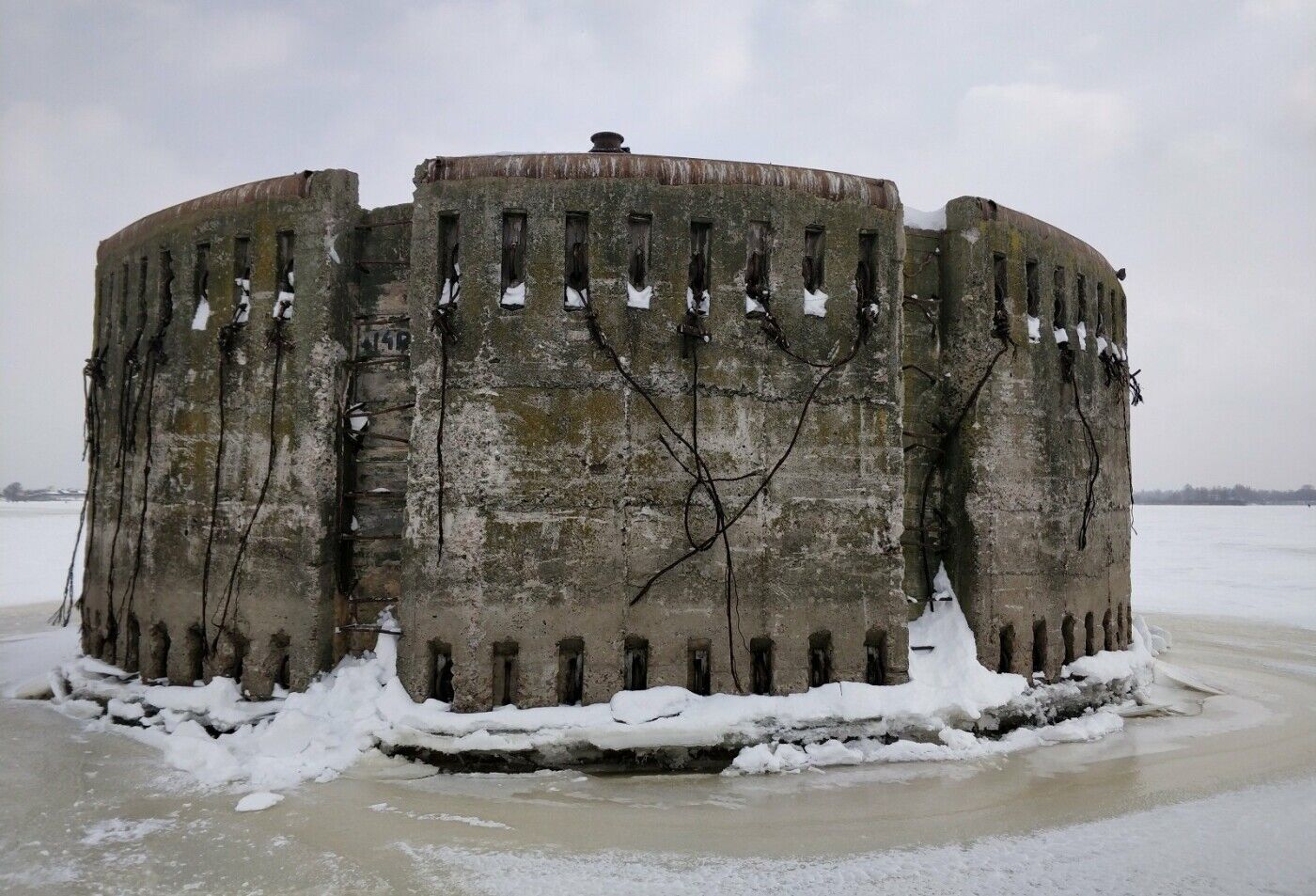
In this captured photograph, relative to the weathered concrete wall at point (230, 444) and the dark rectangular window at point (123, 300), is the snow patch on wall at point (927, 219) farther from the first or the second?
the dark rectangular window at point (123, 300)

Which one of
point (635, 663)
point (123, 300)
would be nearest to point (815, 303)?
point (635, 663)

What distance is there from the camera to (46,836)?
5953mm

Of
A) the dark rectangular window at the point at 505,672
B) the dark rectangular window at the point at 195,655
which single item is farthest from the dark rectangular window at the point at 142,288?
Answer: the dark rectangular window at the point at 505,672

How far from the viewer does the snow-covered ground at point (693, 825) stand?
17.6 ft

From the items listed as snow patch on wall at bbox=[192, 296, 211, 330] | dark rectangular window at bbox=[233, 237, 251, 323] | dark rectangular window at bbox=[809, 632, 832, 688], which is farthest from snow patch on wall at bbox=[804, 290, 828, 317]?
snow patch on wall at bbox=[192, 296, 211, 330]

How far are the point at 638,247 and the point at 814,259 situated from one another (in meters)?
1.80

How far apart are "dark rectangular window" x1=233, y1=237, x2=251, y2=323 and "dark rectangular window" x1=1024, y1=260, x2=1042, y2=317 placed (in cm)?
856

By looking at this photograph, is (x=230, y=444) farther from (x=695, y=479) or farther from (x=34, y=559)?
(x=34, y=559)

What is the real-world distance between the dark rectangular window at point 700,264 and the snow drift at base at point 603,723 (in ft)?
12.1

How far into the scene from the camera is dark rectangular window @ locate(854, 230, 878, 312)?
27.8ft

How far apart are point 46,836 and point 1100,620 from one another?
10623mm

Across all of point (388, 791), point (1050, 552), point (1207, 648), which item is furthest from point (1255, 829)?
point (1207, 648)

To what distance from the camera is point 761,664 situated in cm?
796

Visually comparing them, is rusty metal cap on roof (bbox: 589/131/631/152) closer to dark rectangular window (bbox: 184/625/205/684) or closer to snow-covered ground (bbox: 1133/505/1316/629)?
dark rectangular window (bbox: 184/625/205/684)
